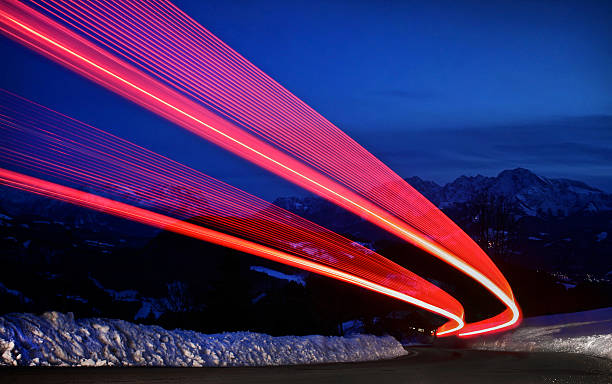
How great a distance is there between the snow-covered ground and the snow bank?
13.2 meters

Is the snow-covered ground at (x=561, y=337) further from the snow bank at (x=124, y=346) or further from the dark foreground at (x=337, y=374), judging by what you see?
the snow bank at (x=124, y=346)

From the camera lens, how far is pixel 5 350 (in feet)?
34.9

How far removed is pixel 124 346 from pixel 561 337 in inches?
1022

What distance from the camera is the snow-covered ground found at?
1037 inches

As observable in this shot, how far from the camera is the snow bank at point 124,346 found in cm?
1115

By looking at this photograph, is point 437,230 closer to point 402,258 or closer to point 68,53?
point 402,258

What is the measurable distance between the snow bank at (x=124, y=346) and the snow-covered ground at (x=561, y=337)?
519 inches

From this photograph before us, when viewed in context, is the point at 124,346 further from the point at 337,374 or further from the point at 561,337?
the point at 561,337

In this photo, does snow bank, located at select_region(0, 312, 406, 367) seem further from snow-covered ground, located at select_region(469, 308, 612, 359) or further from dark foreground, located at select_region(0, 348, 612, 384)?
snow-covered ground, located at select_region(469, 308, 612, 359)

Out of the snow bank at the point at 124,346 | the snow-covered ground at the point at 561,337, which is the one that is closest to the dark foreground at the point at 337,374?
the snow bank at the point at 124,346

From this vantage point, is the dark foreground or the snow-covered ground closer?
the dark foreground

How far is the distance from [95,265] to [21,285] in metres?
49.5

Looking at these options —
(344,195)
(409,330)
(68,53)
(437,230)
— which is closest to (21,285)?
(409,330)

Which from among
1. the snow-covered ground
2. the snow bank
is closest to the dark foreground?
the snow bank
